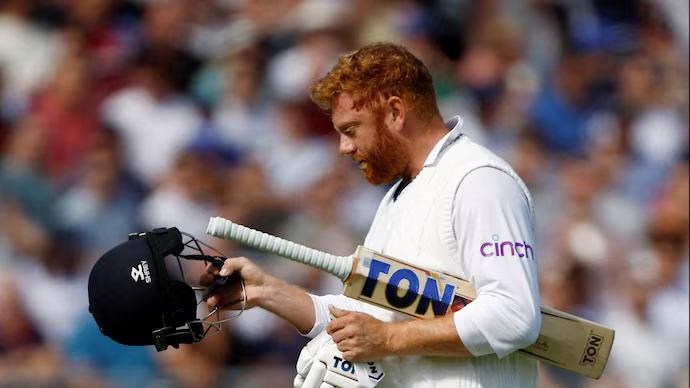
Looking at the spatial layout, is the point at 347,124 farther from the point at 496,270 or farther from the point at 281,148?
the point at 281,148

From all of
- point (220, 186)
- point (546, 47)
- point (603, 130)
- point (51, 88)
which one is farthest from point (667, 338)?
point (51, 88)

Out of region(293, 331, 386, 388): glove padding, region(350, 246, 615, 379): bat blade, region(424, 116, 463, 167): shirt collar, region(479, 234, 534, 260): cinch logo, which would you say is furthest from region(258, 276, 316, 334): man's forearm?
region(479, 234, 534, 260): cinch logo

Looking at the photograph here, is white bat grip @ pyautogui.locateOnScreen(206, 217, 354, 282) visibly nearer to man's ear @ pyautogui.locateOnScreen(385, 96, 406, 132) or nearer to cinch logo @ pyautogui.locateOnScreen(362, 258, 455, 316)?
cinch logo @ pyautogui.locateOnScreen(362, 258, 455, 316)

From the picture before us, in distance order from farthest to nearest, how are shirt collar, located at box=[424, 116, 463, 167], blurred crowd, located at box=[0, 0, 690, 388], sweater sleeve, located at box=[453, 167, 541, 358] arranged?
blurred crowd, located at box=[0, 0, 690, 388], shirt collar, located at box=[424, 116, 463, 167], sweater sleeve, located at box=[453, 167, 541, 358]

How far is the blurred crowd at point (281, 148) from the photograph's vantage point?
5574 mm

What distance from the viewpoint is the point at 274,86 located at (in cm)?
620

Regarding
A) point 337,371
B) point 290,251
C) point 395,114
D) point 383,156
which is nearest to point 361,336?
point 337,371

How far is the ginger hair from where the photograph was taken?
121 inches

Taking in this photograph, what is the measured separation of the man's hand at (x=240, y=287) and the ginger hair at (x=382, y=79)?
1.94ft

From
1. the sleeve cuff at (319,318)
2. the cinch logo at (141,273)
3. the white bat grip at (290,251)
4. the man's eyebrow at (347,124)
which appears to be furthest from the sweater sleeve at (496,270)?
the cinch logo at (141,273)

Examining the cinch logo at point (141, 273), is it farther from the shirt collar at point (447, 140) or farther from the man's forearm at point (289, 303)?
the shirt collar at point (447, 140)

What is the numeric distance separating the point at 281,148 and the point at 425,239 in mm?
3110

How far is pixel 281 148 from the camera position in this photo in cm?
597

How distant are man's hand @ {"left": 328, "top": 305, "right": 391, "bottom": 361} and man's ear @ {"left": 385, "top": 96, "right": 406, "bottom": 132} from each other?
23.8 inches
